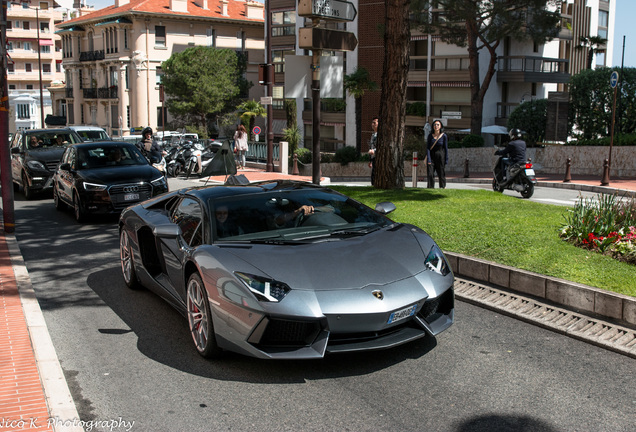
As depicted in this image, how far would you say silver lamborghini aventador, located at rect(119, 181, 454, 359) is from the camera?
→ 205 inches

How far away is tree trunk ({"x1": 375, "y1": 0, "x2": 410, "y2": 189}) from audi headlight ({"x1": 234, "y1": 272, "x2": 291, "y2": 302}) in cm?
952

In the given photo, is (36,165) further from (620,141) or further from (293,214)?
(620,141)

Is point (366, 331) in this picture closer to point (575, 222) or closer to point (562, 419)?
point (562, 419)

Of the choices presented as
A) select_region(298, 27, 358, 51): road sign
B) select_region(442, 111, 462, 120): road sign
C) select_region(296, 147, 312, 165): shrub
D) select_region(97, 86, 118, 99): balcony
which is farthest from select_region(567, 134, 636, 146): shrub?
select_region(97, 86, 118, 99): balcony

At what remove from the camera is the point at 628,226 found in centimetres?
868

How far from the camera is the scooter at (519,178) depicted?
59.2 ft

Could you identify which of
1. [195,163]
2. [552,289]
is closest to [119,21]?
[195,163]

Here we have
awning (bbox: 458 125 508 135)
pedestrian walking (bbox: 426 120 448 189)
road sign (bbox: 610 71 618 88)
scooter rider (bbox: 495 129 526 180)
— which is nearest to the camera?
pedestrian walking (bbox: 426 120 448 189)

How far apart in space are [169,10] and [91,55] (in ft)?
43.2

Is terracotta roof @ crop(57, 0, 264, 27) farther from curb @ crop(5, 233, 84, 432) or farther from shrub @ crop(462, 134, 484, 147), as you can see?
curb @ crop(5, 233, 84, 432)

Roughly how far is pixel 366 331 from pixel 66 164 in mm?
11075

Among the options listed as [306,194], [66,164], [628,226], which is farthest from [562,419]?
[66,164]

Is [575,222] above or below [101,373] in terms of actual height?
above

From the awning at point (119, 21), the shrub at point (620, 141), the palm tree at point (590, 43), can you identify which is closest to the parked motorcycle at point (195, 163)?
the shrub at point (620, 141)
